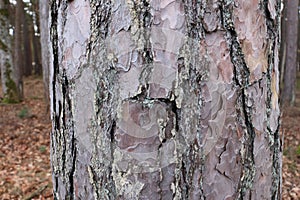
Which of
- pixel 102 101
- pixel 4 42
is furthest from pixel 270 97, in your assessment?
pixel 4 42

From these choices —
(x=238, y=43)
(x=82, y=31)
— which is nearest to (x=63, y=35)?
(x=82, y=31)

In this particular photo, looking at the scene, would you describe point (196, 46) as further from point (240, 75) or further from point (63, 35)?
point (63, 35)

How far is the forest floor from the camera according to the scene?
4.21 metres

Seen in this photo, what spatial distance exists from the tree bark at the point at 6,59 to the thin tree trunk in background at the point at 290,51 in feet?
25.3

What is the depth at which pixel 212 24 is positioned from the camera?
0.75 m

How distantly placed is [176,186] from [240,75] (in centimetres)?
28

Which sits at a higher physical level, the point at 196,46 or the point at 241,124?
the point at 196,46

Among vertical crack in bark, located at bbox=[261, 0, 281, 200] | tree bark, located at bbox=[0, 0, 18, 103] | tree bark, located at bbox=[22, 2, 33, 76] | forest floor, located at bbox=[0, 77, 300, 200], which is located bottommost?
forest floor, located at bbox=[0, 77, 300, 200]

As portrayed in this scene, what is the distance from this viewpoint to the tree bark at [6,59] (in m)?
9.15

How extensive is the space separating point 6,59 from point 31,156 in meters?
5.08

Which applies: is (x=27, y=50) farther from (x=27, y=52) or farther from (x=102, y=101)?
(x=102, y=101)


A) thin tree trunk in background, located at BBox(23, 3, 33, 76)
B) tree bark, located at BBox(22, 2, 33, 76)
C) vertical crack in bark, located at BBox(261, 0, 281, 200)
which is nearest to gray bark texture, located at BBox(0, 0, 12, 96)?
vertical crack in bark, located at BBox(261, 0, 281, 200)

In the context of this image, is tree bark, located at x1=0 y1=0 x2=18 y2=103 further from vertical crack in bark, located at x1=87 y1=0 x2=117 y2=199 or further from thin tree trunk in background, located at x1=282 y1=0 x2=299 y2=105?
vertical crack in bark, located at x1=87 y1=0 x2=117 y2=199

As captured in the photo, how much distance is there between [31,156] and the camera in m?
5.43
